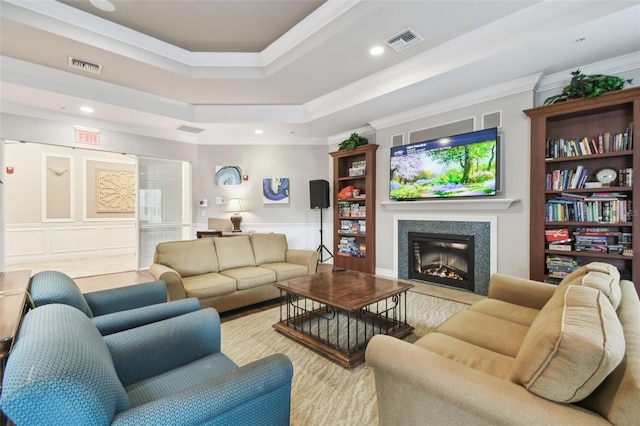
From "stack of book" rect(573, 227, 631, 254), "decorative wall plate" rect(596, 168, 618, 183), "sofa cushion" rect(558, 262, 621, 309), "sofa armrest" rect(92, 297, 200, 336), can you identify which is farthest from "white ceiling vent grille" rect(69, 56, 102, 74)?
"stack of book" rect(573, 227, 631, 254)

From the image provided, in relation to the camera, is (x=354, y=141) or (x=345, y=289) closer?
(x=345, y=289)

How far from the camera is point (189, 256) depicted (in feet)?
11.1

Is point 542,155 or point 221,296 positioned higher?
point 542,155

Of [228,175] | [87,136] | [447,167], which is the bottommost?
[447,167]

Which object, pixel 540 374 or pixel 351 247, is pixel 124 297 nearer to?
pixel 540 374

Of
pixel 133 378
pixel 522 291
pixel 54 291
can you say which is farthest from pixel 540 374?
Answer: pixel 54 291

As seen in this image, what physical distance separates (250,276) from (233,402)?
7.88 feet

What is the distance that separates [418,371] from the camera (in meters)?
1.13

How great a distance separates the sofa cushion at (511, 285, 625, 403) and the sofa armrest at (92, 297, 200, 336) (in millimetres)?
1713

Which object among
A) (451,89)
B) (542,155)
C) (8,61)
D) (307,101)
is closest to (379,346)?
(542,155)

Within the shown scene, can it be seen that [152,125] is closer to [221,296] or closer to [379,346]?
[221,296]

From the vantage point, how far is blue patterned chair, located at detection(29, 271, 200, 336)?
1487mm

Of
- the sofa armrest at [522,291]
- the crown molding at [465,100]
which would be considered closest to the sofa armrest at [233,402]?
the sofa armrest at [522,291]

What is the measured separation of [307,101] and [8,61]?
145 inches
